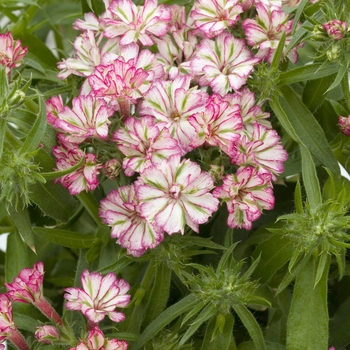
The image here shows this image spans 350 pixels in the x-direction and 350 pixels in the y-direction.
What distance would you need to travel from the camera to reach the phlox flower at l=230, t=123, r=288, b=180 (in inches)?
48.1

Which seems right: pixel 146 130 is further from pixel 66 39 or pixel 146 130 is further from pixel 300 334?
pixel 66 39

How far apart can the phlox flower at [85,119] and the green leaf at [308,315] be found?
47 cm

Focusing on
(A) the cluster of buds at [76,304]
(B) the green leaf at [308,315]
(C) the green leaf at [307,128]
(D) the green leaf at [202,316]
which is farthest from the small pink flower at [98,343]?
(C) the green leaf at [307,128]

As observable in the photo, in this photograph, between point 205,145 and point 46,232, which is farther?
point 46,232

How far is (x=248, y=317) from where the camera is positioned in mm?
1271

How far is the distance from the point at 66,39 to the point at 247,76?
0.86 meters

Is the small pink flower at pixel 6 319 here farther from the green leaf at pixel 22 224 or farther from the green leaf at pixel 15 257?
the green leaf at pixel 15 257

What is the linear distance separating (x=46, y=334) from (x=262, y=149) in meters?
0.50

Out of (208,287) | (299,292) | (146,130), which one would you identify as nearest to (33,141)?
(146,130)

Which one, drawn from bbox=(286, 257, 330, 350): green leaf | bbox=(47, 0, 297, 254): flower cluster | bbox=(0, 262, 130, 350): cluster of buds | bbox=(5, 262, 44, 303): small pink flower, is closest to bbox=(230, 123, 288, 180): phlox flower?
bbox=(47, 0, 297, 254): flower cluster

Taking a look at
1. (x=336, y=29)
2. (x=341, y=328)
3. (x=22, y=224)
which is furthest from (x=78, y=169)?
(x=341, y=328)

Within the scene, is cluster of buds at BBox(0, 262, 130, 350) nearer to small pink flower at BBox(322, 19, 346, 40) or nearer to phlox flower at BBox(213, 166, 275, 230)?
phlox flower at BBox(213, 166, 275, 230)

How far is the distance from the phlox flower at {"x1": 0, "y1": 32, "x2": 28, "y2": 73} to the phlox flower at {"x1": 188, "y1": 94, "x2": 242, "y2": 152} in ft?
1.38

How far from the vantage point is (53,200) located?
139 centimetres
